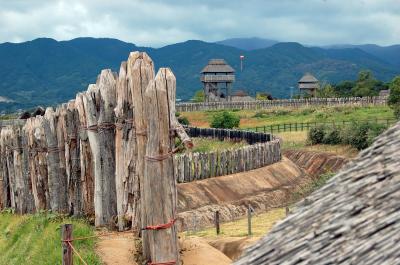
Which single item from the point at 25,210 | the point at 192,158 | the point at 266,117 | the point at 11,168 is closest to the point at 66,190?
the point at 25,210

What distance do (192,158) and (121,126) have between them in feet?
32.7

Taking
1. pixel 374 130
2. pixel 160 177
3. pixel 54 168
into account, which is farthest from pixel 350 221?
pixel 374 130

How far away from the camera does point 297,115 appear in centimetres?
5612

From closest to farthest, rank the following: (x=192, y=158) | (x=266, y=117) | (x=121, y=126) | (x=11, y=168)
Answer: (x=121, y=126)
(x=11, y=168)
(x=192, y=158)
(x=266, y=117)

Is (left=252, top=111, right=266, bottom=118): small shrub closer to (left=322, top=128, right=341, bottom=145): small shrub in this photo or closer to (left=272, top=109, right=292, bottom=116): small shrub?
(left=272, top=109, right=292, bottom=116): small shrub

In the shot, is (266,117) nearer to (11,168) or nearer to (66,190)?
(11,168)

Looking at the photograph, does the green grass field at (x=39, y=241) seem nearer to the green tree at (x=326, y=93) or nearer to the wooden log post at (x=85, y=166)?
the wooden log post at (x=85, y=166)

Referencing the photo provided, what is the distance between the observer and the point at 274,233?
Result: 6434mm

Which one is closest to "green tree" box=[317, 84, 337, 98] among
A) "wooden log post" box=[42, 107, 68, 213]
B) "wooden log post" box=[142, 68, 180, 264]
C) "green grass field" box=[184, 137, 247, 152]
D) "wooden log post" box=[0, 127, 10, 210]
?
"green grass field" box=[184, 137, 247, 152]

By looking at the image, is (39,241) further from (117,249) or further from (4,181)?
(4,181)

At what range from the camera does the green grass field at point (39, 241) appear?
1045 cm

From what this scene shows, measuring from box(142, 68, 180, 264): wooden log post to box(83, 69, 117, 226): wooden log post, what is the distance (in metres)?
2.75

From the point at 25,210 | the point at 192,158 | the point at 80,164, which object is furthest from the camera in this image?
the point at 192,158

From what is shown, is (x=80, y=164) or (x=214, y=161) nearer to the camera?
(x=80, y=164)
